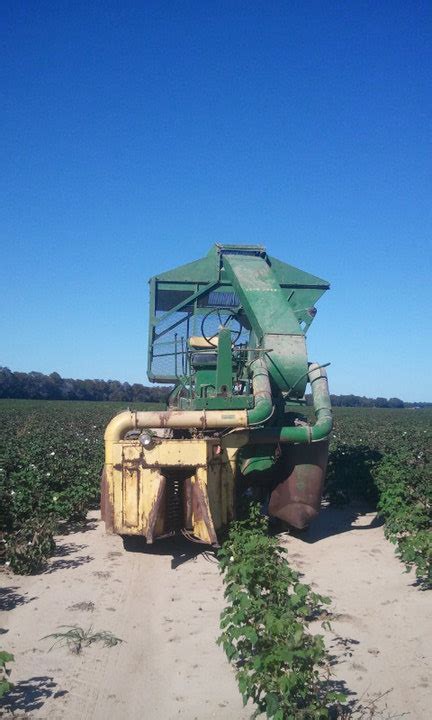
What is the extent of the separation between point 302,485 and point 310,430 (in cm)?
74

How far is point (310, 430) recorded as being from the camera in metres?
7.09

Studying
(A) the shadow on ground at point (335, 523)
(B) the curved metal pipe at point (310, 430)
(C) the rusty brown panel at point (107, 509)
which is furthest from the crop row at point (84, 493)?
(B) the curved metal pipe at point (310, 430)

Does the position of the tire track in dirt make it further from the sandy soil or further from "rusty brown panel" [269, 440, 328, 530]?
"rusty brown panel" [269, 440, 328, 530]

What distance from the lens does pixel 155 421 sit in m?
6.68

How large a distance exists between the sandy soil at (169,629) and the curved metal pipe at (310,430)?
55.6 inches

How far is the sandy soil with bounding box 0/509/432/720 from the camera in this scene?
3.65 m

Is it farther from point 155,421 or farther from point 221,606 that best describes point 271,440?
point 221,606

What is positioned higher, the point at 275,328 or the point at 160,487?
the point at 275,328

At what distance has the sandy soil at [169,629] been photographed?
365 centimetres

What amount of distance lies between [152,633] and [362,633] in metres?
1.71

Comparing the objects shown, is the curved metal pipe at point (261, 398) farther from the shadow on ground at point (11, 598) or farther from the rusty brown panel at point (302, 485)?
the shadow on ground at point (11, 598)

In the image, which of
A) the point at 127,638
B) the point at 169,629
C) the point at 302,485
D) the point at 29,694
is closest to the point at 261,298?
the point at 302,485

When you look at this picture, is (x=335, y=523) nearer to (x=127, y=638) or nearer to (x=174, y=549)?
(x=174, y=549)

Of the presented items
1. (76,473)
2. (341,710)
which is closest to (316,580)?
(341,710)
